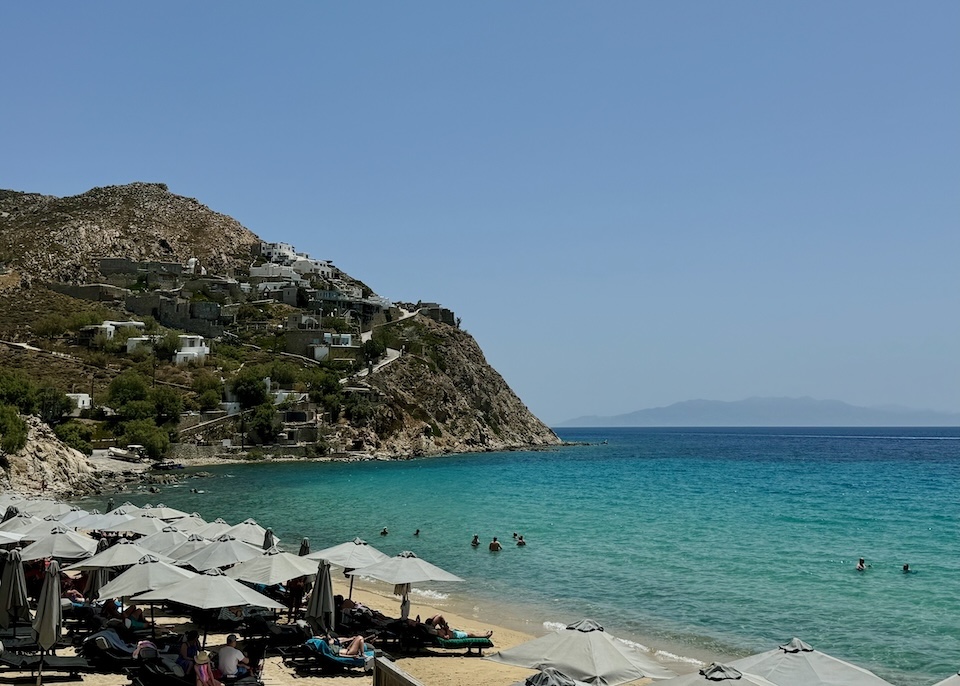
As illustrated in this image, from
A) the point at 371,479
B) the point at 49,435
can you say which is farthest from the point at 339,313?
the point at 49,435

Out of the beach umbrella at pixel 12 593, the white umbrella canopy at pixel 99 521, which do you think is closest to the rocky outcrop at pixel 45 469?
the white umbrella canopy at pixel 99 521

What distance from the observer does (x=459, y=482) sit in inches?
2414

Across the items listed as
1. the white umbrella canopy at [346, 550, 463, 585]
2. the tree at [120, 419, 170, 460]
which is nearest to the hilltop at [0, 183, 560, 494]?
the tree at [120, 419, 170, 460]

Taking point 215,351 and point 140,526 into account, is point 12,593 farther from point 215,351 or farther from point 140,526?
point 215,351

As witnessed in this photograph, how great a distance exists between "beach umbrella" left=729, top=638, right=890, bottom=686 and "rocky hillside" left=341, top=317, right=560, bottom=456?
78.6 meters

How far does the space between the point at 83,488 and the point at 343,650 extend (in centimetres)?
4078

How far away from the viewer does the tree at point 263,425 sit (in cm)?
7975

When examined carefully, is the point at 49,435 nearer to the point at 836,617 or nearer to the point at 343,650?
the point at 343,650

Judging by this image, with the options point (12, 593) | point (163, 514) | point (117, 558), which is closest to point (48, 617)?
point (12, 593)

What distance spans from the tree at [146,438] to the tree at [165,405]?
552 centimetres

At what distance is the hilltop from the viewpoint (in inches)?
3019

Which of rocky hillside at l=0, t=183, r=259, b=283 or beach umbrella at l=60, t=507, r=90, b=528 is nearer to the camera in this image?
beach umbrella at l=60, t=507, r=90, b=528

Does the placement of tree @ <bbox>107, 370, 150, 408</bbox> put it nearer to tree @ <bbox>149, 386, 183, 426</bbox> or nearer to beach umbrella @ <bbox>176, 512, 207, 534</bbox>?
tree @ <bbox>149, 386, 183, 426</bbox>

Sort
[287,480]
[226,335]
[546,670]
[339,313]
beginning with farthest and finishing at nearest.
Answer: [339,313] → [226,335] → [287,480] → [546,670]
